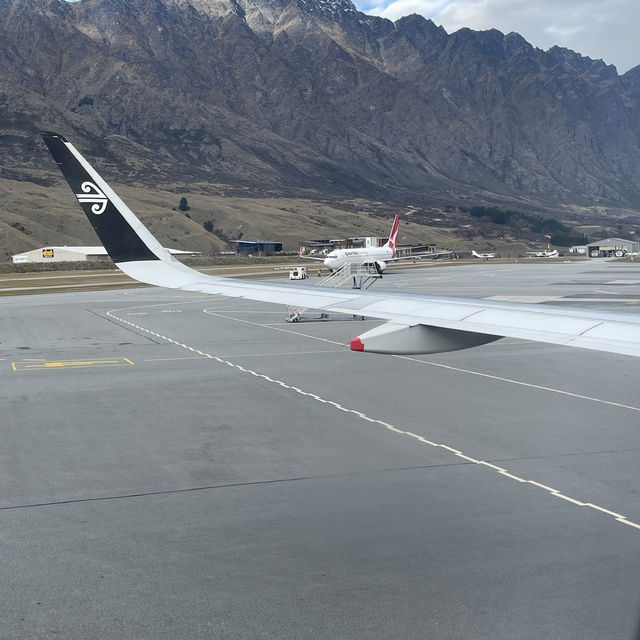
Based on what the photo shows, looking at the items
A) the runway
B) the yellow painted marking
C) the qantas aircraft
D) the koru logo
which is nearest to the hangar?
the yellow painted marking

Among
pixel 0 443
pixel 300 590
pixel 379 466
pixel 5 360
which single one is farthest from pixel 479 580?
pixel 5 360

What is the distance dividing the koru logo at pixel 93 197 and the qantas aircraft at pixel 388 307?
0.7 inches

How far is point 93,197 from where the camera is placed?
13984mm

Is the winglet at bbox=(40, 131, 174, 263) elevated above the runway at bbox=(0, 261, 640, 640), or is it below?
above

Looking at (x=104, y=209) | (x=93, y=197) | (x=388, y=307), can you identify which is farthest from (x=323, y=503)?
(x=93, y=197)

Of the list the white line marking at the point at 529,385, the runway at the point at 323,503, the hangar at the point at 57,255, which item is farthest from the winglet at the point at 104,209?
the hangar at the point at 57,255

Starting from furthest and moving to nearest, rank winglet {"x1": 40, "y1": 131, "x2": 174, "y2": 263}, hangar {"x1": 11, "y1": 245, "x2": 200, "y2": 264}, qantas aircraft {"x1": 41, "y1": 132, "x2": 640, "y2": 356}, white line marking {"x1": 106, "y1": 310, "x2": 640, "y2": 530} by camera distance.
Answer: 1. hangar {"x1": 11, "y1": 245, "x2": 200, "y2": 264}
2. winglet {"x1": 40, "y1": 131, "x2": 174, "y2": 263}
3. white line marking {"x1": 106, "y1": 310, "x2": 640, "y2": 530}
4. qantas aircraft {"x1": 41, "y1": 132, "x2": 640, "y2": 356}

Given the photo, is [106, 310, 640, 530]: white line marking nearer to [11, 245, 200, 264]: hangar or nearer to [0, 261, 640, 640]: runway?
[0, 261, 640, 640]: runway

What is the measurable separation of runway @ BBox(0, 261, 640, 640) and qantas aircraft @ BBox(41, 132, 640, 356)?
2844 millimetres

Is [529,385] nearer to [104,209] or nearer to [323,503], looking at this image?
[323,503]

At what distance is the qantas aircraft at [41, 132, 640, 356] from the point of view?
1084 cm

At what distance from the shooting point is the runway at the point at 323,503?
387 inches

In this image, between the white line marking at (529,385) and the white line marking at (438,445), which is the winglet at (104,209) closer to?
the white line marking at (438,445)

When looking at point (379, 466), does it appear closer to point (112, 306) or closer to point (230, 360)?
point (230, 360)
